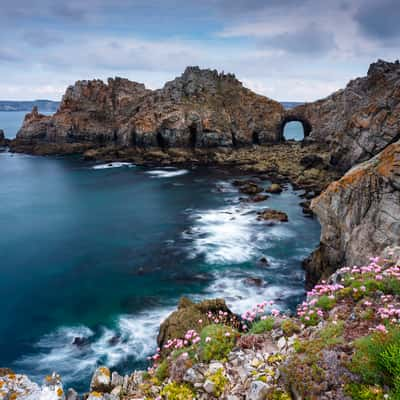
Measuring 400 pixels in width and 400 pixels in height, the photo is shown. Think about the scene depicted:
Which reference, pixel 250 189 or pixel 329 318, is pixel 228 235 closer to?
pixel 250 189

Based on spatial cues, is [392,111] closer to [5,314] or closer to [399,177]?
[399,177]

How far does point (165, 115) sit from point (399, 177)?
7319 cm

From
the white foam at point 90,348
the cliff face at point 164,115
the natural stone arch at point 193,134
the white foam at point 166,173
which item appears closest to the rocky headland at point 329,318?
the white foam at point 90,348

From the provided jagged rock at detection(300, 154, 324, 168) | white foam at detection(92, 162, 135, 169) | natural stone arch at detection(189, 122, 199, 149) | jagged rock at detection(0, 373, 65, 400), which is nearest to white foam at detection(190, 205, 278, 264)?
jagged rock at detection(0, 373, 65, 400)

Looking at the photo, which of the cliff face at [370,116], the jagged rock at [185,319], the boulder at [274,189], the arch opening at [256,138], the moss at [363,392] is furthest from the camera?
the arch opening at [256,138]

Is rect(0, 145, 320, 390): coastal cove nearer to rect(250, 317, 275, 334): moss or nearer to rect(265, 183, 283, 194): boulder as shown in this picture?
rect(265, 183, 283, 194): boulder

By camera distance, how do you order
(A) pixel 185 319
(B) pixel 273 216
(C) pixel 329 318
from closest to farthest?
(C) pixel 329 318 → (A) pixel 185 319 → (B) pixel 273 216

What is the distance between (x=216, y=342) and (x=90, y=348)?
47.3 ft

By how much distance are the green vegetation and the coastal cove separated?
48.5 feet

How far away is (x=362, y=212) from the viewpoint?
2067 centimetres

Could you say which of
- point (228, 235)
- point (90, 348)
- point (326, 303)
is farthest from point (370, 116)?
point (90, 348)

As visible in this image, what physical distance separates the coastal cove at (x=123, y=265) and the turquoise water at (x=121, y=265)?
91mm

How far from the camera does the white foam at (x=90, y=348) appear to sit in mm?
18688

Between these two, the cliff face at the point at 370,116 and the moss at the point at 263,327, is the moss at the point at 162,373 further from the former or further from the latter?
the cliff face at the point at 370,116
